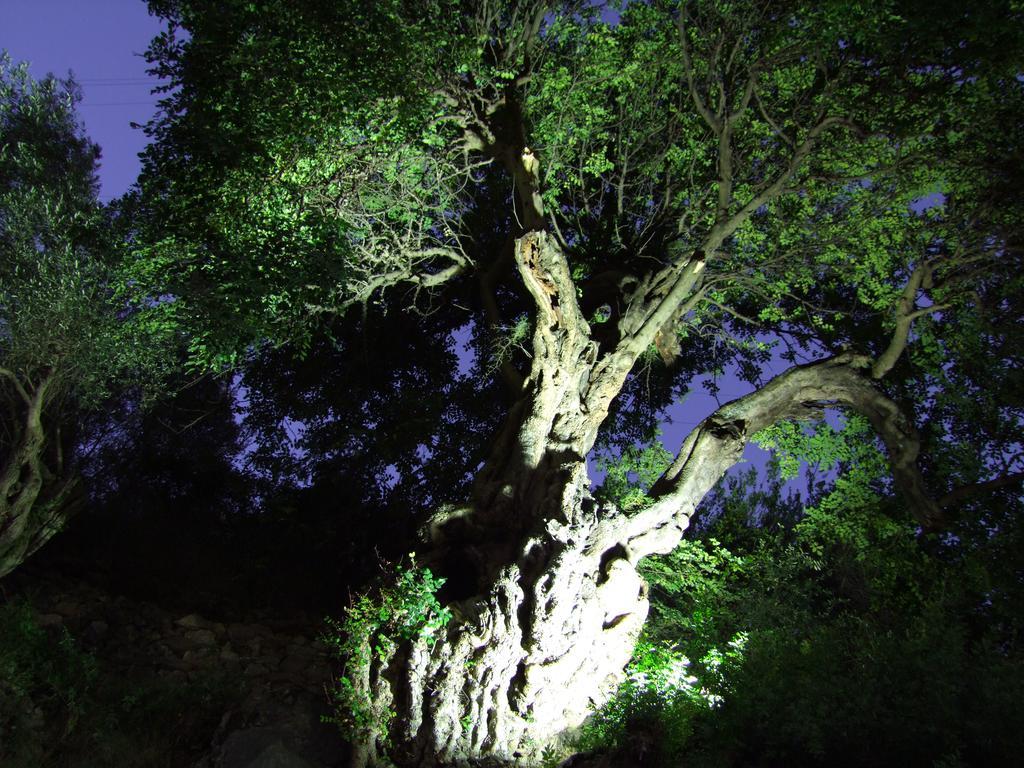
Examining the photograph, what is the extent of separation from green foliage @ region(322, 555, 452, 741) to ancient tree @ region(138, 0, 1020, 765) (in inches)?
3.6

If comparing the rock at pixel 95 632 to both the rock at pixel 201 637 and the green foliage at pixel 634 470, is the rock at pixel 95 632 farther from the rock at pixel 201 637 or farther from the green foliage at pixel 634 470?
the green foliage at pixel 634 470

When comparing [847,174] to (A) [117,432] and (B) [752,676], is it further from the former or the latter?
(A) [117,432]

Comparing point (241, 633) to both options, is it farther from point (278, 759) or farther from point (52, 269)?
point (52, 269)

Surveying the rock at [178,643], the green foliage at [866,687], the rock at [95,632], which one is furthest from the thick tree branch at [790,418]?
the rock at [95,632]

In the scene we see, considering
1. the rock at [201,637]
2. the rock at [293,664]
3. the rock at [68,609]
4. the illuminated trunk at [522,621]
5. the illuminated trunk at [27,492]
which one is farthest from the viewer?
the rock at [201,637]

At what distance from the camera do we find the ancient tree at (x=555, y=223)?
7531 mm

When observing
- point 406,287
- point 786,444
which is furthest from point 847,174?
point 406,287

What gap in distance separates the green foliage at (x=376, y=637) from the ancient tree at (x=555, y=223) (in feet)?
0.30

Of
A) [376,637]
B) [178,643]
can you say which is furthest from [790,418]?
[178,643]

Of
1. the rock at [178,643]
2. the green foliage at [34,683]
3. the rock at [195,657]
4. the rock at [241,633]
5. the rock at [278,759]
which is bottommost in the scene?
the rock at [278,759]

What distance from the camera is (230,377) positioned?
1585 cm

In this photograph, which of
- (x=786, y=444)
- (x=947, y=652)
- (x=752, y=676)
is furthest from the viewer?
(x=786, y=444)

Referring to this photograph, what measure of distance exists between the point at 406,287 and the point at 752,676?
11727 millimetres

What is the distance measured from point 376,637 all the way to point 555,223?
6707 millimetres
